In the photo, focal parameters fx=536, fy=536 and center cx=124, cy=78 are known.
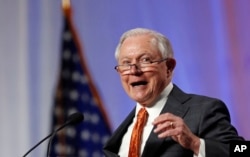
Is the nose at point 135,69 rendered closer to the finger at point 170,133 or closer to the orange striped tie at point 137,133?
the orange striped tie at point 137,133

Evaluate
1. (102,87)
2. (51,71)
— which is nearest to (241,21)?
(102,87)

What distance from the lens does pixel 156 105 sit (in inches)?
69.0

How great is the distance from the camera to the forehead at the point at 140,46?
1.71 meters

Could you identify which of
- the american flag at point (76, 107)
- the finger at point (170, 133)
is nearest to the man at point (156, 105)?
the finger at point (170, 133)

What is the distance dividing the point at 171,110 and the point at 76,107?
1.07m

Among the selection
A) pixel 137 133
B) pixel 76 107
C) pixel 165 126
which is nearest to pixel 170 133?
pixel 165 126

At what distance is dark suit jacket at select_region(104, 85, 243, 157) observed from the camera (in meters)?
1.53

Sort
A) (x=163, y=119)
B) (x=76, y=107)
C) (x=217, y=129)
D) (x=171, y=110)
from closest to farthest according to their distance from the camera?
(x=163, y=119) < (x=217, y=129) < (x=171, y=110) < (x=76, y=107)

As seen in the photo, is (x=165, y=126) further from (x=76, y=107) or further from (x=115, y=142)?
(x=76, y=107)

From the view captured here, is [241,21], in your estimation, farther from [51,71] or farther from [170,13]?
[51,71]

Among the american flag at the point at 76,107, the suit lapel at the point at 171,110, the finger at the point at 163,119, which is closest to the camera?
the finger at the point at 163,119

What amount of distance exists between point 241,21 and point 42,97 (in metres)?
1.05

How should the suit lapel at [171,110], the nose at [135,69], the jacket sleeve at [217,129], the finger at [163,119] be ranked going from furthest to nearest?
1. the nose at [135,69]
2. the suit lapel at [171,110]
3. the jacket sleeve at [217,129]
4. the finger at [163,119]

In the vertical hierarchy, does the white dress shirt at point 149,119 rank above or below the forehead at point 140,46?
below
